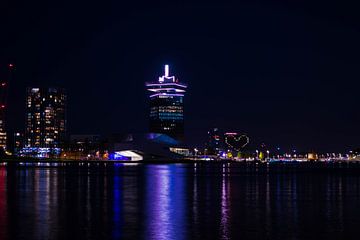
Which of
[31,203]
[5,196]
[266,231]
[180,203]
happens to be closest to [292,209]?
[180,203]

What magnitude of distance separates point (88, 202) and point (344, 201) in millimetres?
15752

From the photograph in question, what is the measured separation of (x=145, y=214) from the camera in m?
29.8

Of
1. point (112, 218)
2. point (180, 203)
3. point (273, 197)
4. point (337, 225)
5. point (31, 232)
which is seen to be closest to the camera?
point (31, 232)

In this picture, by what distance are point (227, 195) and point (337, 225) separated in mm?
17429

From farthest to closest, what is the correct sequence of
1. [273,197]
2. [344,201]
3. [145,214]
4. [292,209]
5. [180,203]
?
1. [273,197]
2. [344,201]
3. [180,203]
4. [292,209]
5. [145,214]

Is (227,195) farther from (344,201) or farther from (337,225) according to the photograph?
(337,225)

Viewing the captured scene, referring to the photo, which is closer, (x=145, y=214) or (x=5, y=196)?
(x=145, y=214)

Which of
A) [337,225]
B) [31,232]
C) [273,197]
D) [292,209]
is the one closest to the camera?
[31,232]

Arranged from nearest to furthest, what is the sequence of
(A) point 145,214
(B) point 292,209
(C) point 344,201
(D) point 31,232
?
(D) point 31,232 < (A) point 145,214 < (B) point 292,209 < (C) point 344,201

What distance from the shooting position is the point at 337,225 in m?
26.2

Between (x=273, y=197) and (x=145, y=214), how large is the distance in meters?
14.9

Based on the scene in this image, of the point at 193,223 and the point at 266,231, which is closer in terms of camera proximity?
the point at 266,231

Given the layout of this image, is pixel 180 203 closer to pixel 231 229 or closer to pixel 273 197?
pixel 273 197

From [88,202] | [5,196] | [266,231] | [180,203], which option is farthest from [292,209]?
[5,196]
